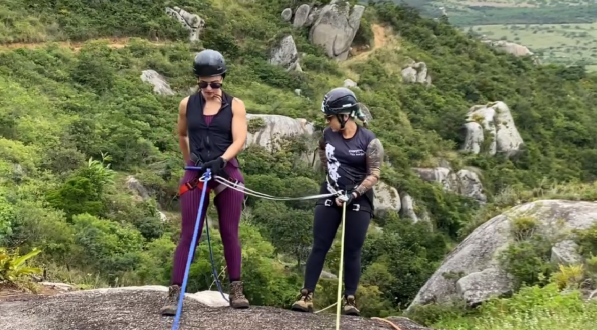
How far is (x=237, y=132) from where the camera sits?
5.29 m

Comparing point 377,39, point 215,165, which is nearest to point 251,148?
point 377,39

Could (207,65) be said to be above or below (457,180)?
above

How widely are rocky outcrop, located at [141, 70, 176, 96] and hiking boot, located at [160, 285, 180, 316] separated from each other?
23526 mm

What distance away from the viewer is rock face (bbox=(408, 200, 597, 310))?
7926 millimetres

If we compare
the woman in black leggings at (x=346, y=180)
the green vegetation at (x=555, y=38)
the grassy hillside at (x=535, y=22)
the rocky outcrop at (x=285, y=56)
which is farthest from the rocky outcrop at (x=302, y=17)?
the grassy hillside at (x=535, y=22)

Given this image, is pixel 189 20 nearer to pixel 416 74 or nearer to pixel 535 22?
pixel 416 74

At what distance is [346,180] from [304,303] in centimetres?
117

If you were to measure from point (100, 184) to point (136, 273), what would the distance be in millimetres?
5129

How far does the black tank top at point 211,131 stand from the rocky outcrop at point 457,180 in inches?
1086

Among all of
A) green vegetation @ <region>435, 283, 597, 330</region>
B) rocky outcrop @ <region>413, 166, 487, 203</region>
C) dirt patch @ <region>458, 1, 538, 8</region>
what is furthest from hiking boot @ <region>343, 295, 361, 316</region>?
dirt patch @ <region>458, 1, 538, 8</region>

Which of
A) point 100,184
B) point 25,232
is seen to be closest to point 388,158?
point 100,184

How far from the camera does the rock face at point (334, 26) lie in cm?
4019

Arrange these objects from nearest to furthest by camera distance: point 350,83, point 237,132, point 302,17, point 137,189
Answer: point 237,132
point 137,189
point 350,83
point 302,17

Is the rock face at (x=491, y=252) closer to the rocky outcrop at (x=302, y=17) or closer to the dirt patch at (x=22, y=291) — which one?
the dirt patch at (x=22, y=291)
